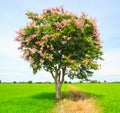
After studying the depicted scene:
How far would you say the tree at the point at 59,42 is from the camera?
35.5 meters

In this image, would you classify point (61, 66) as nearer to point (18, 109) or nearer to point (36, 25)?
point (36, 25)

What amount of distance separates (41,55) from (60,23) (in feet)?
13.2

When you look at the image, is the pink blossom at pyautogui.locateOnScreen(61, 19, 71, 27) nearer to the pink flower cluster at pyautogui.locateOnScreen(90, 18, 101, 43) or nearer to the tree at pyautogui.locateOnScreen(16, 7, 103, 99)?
the tree at pyautogui.locateOnScreen(16, 7, 103, 99)

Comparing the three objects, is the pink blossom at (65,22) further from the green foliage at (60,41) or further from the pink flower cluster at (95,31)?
the pink flower cluster at (95,31)

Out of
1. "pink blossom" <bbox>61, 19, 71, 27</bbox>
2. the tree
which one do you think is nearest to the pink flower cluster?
the tree

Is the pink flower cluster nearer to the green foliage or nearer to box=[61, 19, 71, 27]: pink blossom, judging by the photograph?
the green foliage

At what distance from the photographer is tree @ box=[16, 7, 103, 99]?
1398 inches

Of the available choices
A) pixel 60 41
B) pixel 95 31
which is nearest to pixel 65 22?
pixel 60 41

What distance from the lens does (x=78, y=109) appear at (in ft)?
91.9

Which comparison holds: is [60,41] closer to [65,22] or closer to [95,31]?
[65,22]

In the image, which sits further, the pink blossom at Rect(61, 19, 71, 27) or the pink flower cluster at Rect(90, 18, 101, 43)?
the pink flower cluster at Rect(90, 18, 101, 43)

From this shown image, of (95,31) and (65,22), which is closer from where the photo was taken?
(65,22)

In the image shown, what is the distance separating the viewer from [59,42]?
119 feet

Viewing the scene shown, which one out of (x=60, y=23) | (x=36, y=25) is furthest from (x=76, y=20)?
(x=36, y=25)
